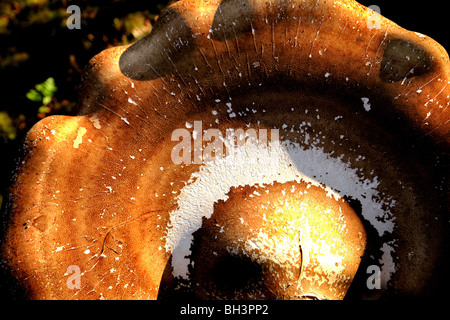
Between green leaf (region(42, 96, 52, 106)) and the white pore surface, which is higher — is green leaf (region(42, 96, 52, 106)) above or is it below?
above

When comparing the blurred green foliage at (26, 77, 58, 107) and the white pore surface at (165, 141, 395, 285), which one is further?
the blurred green foliage at (26, 77, 58, 107)

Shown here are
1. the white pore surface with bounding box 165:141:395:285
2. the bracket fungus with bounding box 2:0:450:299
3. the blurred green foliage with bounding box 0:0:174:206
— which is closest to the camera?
the bracket fungus with bounding box 2:0:450:299

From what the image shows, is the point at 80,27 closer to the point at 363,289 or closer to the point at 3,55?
the point at 3,55

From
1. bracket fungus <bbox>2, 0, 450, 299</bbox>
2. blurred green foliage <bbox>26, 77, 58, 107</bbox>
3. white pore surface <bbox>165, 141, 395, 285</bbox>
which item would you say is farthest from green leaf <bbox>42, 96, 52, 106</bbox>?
white pore surface <bbox>165, 141, 395, 285</bbox>

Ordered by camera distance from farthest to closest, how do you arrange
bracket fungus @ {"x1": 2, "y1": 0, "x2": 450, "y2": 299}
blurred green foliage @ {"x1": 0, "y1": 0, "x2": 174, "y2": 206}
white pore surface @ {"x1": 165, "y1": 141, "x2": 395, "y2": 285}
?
blurred green foliage @ {"x1": 0, "y1": 0, "x2": 174, "y2": 206} → white pore surface @ {"x1": 165, "y1": 141, "x2": 395, "y2": 285} → bracket fungus @ {"x1": 2, "y1": 0, "x2": 450, "y2": 299}

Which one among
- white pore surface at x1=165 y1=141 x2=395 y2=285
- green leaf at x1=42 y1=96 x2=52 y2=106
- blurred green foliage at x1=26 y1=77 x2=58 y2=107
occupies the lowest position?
white pore surface at x1=165 y1=141 x2=395 y2=285

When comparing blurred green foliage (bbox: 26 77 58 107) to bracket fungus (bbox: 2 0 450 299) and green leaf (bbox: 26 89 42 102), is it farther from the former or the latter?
bracket fungus (bbox: 2 0 450 299)
